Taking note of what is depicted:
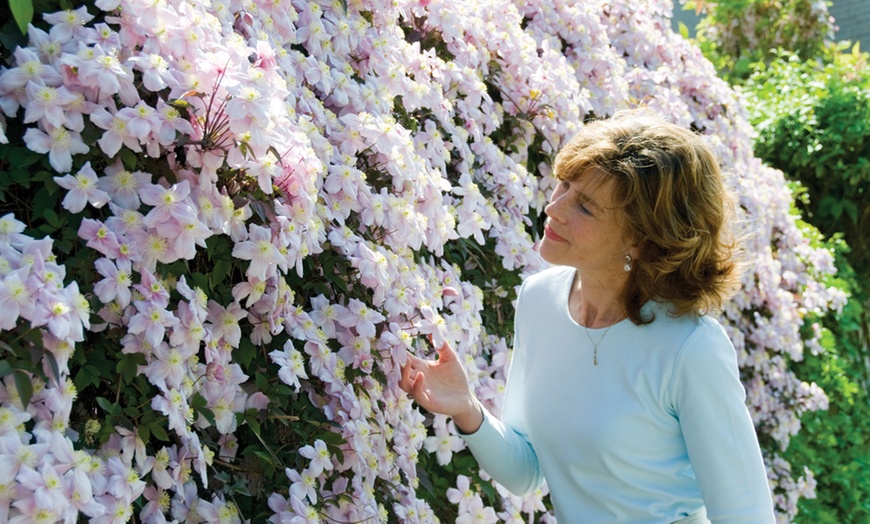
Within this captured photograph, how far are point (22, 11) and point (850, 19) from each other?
10.8 meters

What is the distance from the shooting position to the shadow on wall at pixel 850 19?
410 inches

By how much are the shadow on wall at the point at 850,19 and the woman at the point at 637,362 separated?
9020 mm

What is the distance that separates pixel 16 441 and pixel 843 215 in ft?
16.2

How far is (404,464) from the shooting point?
6.61ft

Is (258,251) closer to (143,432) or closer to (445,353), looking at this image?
(143,432)

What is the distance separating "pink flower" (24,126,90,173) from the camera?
137 centimetres

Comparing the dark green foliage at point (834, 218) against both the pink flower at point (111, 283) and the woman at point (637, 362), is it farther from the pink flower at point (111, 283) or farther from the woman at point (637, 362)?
the pink flower at point (111, 283)

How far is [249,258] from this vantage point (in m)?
1.59

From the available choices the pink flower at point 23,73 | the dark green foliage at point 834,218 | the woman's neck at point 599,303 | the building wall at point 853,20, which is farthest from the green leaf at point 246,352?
the building wall at point 853,20

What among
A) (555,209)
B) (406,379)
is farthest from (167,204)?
(555,209)

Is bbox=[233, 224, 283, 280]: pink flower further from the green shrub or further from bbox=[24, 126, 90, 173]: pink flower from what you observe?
the green shrub

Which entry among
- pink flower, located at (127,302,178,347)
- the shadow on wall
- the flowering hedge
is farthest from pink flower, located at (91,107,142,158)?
the shadow on wall

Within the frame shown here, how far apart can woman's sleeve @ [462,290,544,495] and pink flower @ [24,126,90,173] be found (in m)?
1.02

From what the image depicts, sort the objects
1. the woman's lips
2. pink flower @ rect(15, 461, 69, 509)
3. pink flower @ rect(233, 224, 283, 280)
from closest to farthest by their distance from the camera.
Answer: pink flower @ rect(15, 461, 69, 509) < pink flower @ rect(233, 224, 283, 280) < the woman's lips
